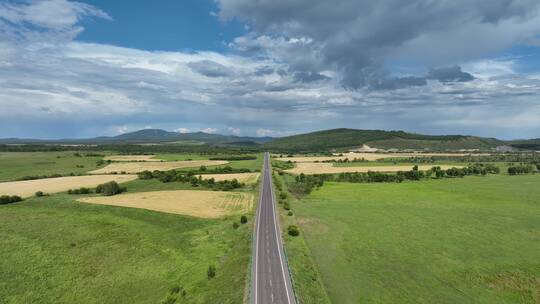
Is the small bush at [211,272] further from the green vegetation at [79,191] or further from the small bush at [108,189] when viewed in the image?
the green vegetation at [79,191]

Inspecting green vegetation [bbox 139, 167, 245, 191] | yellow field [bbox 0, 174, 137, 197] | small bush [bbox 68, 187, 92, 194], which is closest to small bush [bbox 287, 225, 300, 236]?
green vegetation [bbox 139, 167, 245, 191]

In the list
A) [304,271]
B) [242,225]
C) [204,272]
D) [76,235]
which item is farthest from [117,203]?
[304,271]

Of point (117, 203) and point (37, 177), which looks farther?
point (37, 177)

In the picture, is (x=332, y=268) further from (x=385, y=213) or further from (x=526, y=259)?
(x=385, y=213)

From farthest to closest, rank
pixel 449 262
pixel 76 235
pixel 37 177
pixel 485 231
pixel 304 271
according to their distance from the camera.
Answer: pixel 37 177, pixel 485 231, pixel 76 235, pixel 449 262, pixel 304 271

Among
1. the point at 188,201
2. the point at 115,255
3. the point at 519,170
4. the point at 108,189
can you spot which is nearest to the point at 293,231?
the point at 115,255

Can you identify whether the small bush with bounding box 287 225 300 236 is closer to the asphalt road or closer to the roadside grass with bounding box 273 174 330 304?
the roadside grass with bounding box 273 174 330 304

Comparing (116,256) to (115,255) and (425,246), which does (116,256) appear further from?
(425,246)

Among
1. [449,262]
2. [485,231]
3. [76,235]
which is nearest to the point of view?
[449,262]
